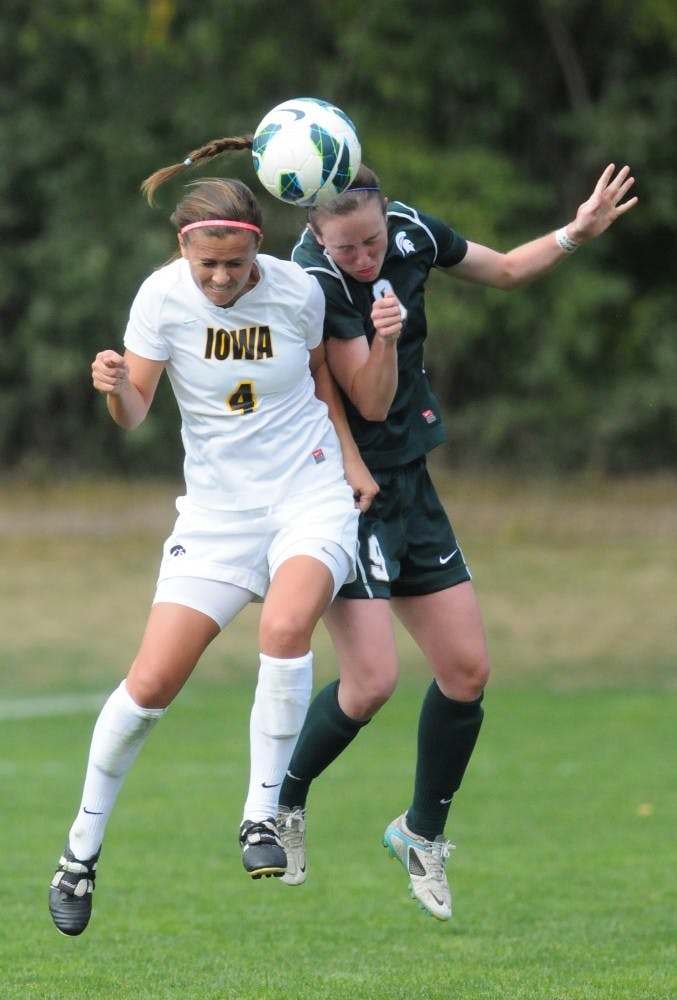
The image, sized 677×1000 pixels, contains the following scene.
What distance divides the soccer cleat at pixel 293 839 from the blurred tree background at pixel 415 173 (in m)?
15.6

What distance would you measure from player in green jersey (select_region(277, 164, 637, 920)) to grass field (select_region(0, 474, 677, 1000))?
0.66 meters

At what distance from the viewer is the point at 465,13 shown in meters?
21.4

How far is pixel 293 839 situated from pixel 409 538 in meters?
1.06

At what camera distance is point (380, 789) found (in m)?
11.9

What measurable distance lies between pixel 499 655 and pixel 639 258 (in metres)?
6.58

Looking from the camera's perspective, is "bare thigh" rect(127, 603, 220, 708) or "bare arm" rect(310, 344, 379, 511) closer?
"bare thigh" rect(127, 603, 220, 708)

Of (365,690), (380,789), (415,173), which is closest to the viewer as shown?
(365,690)

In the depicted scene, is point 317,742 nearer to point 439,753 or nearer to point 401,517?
point 439,753

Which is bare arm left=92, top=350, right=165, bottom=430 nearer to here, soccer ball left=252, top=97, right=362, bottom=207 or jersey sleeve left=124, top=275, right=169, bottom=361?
jersey sleeve left=124, top=275, right=169, bottom=361

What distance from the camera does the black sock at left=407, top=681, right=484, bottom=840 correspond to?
18.6ft

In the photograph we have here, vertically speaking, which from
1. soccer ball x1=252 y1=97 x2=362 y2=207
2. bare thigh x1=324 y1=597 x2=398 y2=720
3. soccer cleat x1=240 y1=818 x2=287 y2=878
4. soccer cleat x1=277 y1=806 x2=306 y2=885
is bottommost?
soccer cleat x1=277 y1=806 x2=306 y2=885

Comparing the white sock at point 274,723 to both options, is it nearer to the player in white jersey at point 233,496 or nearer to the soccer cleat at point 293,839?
the player in white jersey at point 233,496

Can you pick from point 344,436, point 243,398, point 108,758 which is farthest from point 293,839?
point 243,398

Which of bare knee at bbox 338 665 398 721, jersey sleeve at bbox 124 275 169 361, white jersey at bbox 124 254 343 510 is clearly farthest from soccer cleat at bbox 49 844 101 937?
jersey sleeve at bbox 124 275 169 361
